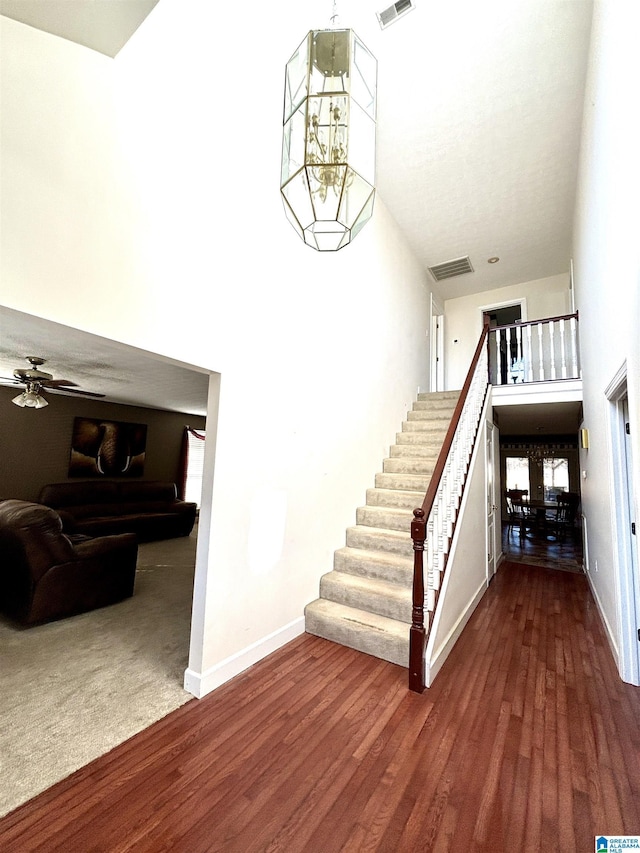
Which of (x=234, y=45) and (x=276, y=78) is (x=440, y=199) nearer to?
(x=276, y=78)

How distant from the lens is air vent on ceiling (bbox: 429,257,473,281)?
6.42 m

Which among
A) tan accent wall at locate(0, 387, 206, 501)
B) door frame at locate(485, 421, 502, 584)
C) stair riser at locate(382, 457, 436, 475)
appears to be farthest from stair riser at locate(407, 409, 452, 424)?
tan accent wall at locate(0, 387, 206, 501)

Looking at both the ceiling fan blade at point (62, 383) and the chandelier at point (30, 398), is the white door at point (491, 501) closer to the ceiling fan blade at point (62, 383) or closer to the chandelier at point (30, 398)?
the chandelier at point (30, 398)

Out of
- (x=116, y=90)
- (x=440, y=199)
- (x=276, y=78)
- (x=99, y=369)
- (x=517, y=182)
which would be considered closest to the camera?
(x=116, y=90)

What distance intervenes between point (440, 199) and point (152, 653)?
20.2 feet

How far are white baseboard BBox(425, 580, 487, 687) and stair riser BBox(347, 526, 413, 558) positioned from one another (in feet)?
2.21

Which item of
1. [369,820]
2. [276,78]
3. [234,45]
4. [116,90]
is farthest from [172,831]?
[276,78]

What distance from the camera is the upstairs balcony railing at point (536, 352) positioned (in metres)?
5.08

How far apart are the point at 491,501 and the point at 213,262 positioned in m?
4.29

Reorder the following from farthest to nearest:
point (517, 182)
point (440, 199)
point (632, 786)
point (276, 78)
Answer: point (440, 199), point (517, 182), point (276, 78), point (632, 786)

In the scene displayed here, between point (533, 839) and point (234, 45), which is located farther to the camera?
point (234, 45)

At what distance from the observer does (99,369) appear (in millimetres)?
3725

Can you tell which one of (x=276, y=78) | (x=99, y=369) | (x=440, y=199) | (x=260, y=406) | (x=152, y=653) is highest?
(x=440, y=199)

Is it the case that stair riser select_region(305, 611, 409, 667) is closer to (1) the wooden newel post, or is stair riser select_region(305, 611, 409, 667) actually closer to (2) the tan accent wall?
(1) the wooden newel post
